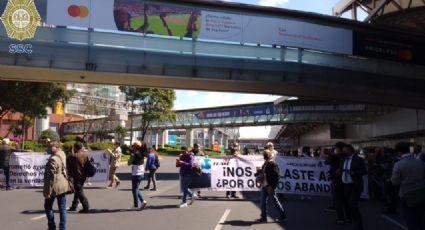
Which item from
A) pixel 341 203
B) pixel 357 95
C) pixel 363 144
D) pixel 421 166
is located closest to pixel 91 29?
pixel 357 95

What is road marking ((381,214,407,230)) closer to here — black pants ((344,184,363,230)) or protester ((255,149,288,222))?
black pants ((344,184,363,230))

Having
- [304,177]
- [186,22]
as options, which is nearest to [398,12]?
[186,22]

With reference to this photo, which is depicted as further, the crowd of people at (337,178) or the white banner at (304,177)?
the white banner at (304,177)

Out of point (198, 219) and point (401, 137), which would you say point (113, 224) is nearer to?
point (198, 219)

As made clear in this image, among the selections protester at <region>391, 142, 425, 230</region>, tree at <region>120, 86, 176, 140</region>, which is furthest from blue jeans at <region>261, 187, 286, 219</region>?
tree at <region>120, 86, 176, 140</region>

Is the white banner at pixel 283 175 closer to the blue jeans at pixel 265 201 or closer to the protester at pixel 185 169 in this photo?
the protester at pixel 185 169

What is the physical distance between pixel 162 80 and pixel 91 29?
485cm

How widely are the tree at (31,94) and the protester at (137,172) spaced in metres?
23.5

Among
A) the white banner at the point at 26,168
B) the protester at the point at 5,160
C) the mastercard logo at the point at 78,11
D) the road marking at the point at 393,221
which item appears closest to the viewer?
the road marking at the point at 393,221

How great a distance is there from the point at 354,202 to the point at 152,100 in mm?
54435

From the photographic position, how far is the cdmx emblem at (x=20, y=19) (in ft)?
85.5

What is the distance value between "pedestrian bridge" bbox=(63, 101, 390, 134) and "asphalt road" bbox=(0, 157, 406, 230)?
32044 mm

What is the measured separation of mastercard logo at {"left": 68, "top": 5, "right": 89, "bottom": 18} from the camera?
2762cm

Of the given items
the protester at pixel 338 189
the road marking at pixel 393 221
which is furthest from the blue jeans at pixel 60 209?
the road marking at pixel 393 221
